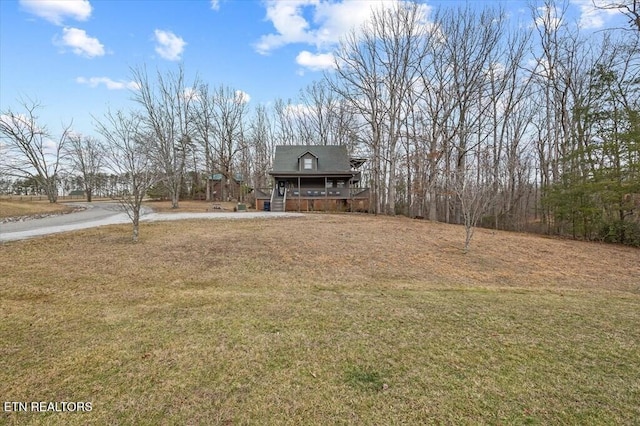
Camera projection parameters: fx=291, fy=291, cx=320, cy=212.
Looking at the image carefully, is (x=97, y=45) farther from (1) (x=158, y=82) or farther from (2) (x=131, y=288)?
(1) (x=158, y=82)

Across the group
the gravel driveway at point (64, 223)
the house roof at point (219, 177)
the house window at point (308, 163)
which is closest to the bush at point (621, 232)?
the gravel driveway at point (64, 223)

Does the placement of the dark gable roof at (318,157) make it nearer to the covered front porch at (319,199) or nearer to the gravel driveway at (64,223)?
the covered front porch at (319,199)

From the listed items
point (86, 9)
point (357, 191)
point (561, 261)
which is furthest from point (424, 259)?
point (357, 191)

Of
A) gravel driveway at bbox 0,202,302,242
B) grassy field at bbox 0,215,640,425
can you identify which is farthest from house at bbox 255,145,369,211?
grassy field at bbox 0,215,640,425

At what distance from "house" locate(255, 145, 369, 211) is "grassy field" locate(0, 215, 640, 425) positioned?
52.5ft

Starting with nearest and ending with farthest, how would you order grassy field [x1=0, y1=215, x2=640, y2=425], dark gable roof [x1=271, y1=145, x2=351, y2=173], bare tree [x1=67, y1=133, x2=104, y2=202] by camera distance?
grassy field [x1=0, y1=215, x2=640, y2=425] → dark gable roof [x1=271, y1=145, x2=351, y2=173] → bare tree [x1=67, y1=133, x2=104, y2=202]

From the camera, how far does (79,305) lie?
4.54m

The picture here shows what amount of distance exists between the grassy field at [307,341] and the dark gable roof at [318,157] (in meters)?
18.4

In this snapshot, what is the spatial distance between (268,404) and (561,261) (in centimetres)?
1086

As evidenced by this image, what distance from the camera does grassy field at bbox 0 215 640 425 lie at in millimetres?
2355

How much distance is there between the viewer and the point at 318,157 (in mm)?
26406

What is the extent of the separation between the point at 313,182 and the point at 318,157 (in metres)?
2.32

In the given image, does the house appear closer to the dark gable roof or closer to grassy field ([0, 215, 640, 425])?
the dark gable roof

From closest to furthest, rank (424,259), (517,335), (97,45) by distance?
(517,335)
(424,259)
(97,45)
